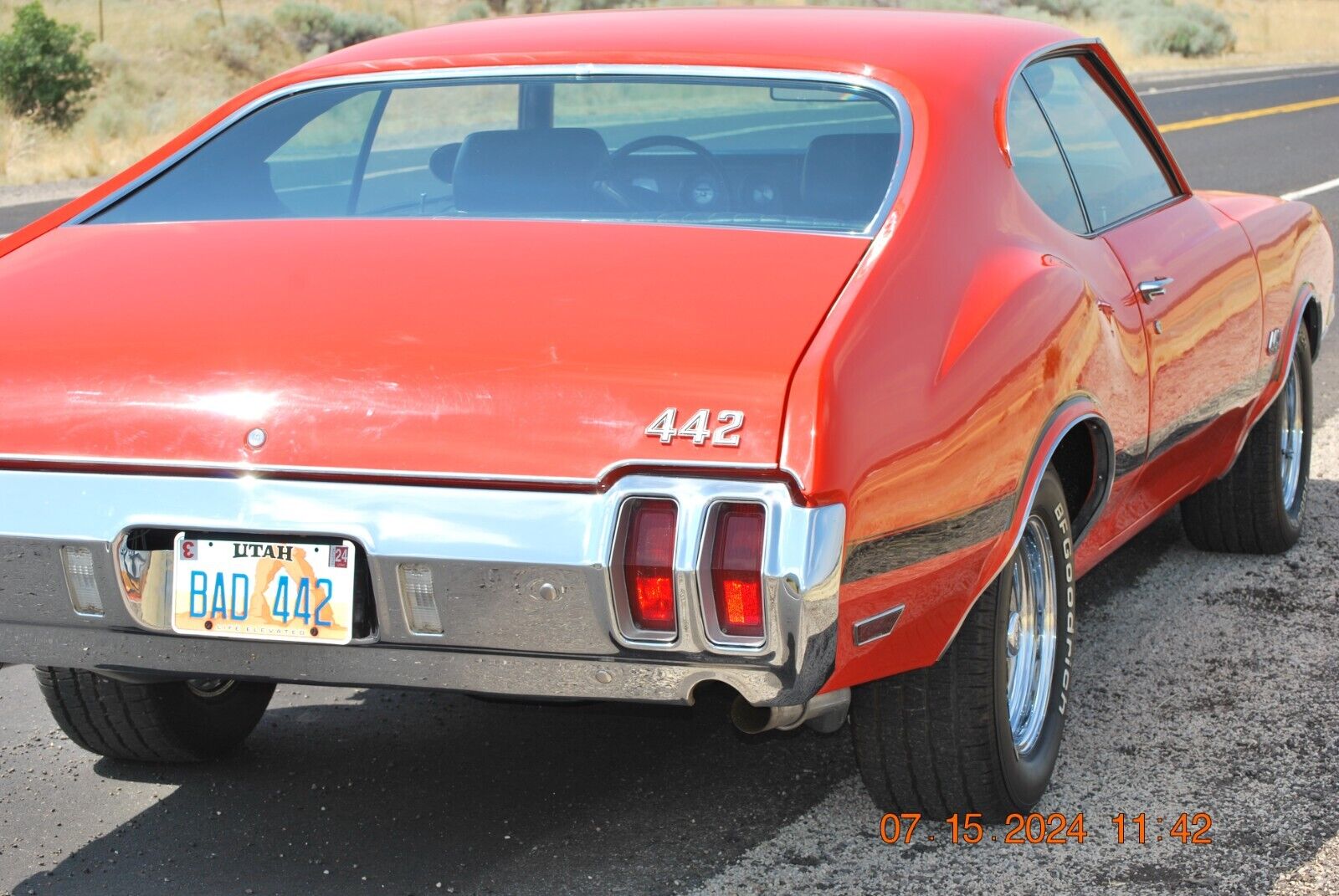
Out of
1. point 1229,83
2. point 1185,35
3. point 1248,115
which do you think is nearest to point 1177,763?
point 1248,115

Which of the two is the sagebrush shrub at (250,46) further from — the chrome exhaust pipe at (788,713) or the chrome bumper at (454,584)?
the chrome exhaust pipe at (788,713)

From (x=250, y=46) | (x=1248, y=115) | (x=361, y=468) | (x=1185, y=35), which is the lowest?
(x=250, y=46)

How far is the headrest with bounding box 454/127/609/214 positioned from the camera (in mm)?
3209

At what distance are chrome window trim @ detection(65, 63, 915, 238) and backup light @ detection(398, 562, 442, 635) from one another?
82cm

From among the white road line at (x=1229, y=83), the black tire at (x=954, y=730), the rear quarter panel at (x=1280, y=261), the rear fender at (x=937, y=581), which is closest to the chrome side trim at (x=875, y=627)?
the rear fender at (x=937, y=581)

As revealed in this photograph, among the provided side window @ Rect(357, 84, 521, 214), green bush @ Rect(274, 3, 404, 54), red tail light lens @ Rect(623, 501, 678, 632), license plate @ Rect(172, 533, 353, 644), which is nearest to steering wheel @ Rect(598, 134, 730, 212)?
side window @ Rect(357, 84, 521, 214)

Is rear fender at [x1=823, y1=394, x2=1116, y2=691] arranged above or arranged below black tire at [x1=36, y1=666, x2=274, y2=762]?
above

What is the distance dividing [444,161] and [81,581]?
1477mm

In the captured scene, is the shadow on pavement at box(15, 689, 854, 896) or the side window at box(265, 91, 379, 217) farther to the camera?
the side window at box(265, 91, 379, 217)

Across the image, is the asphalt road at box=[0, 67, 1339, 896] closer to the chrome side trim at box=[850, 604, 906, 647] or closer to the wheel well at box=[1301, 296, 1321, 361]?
the chrome side trim at box=[850, 604, 906, 647]

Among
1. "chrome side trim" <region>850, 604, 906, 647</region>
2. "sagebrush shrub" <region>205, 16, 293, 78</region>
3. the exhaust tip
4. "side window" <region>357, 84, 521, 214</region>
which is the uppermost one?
"side window" <region>357, 84, 521, 214</region>

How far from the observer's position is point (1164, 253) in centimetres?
394

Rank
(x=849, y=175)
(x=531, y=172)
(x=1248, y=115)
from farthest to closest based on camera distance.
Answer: (x=1248, y=115) < (x=531, y=172) < (x=849, y=175)
